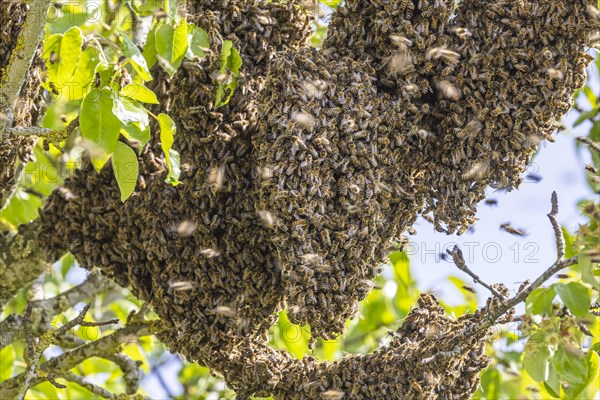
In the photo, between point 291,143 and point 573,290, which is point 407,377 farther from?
point 291,143

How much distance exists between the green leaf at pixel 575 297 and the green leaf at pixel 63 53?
2.88 m

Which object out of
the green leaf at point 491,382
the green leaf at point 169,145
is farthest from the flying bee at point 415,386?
the green leaf at point 491,382

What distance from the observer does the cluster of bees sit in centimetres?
484

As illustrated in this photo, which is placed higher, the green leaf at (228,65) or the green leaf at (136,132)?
the green leaf at (228,65)

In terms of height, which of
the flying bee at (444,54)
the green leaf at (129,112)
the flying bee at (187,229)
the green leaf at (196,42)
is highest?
the flying bee at (444,54)

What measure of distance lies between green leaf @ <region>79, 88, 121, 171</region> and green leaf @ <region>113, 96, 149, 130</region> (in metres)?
0.03

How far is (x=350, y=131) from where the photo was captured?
4621 mm

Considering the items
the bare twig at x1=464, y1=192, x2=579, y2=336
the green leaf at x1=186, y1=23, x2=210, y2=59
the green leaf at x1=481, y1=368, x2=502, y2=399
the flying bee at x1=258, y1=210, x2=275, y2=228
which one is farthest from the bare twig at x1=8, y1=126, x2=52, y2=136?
the green leaf at x1=481, y1=368, x2=502, y2=399

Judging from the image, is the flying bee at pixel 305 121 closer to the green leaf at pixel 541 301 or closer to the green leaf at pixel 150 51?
the green leaf at pixel 150 51

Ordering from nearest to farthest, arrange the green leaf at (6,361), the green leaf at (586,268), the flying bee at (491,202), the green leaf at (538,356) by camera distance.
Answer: the green leaf at (586,268), the green leaf at (538,356), the flying bee at (491,202), the green leaf at (6,361)

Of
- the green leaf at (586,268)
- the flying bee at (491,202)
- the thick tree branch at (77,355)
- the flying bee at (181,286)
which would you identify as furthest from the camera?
the thick tree branch at (77,355)

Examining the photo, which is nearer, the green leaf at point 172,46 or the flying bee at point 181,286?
the green leaf at point 172,46

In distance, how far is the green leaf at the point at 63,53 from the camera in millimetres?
4879

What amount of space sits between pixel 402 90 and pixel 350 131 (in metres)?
0.38
